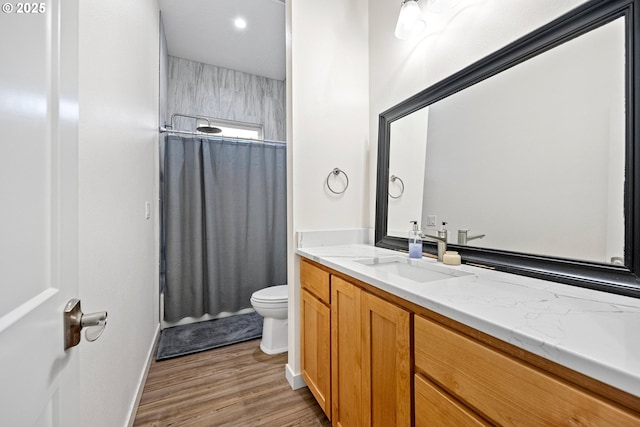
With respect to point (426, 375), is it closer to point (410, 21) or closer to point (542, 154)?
point (542, 154)

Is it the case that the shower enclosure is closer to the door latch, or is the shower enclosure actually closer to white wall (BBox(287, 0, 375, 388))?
white wall (BBox(287, 0, 375, 388))

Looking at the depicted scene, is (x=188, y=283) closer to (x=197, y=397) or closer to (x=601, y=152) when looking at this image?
(x=197, y=397)

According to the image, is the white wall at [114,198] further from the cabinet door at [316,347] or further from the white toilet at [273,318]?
the cabinet door at [316,347]

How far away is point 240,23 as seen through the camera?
2.47 metres

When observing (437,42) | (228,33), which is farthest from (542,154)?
(228,33)

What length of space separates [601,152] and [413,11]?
1.11 m

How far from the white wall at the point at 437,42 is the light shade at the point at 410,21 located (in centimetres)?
5

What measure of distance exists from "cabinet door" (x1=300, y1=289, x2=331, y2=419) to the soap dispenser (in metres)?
0.52

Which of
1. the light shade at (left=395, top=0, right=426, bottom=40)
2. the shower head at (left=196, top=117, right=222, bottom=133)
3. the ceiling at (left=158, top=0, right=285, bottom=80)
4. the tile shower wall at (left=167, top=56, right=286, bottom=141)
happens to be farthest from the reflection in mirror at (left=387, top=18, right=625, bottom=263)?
the tile shower wall at (left=167, top=56, right=286, bottom=141)

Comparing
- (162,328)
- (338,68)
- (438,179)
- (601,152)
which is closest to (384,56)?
(338,68)

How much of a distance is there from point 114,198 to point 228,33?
2.31 m

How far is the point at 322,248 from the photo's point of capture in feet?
5.34

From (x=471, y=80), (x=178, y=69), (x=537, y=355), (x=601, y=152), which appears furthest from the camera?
(x=178, y=69)

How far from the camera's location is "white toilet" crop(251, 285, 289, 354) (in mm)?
1983
